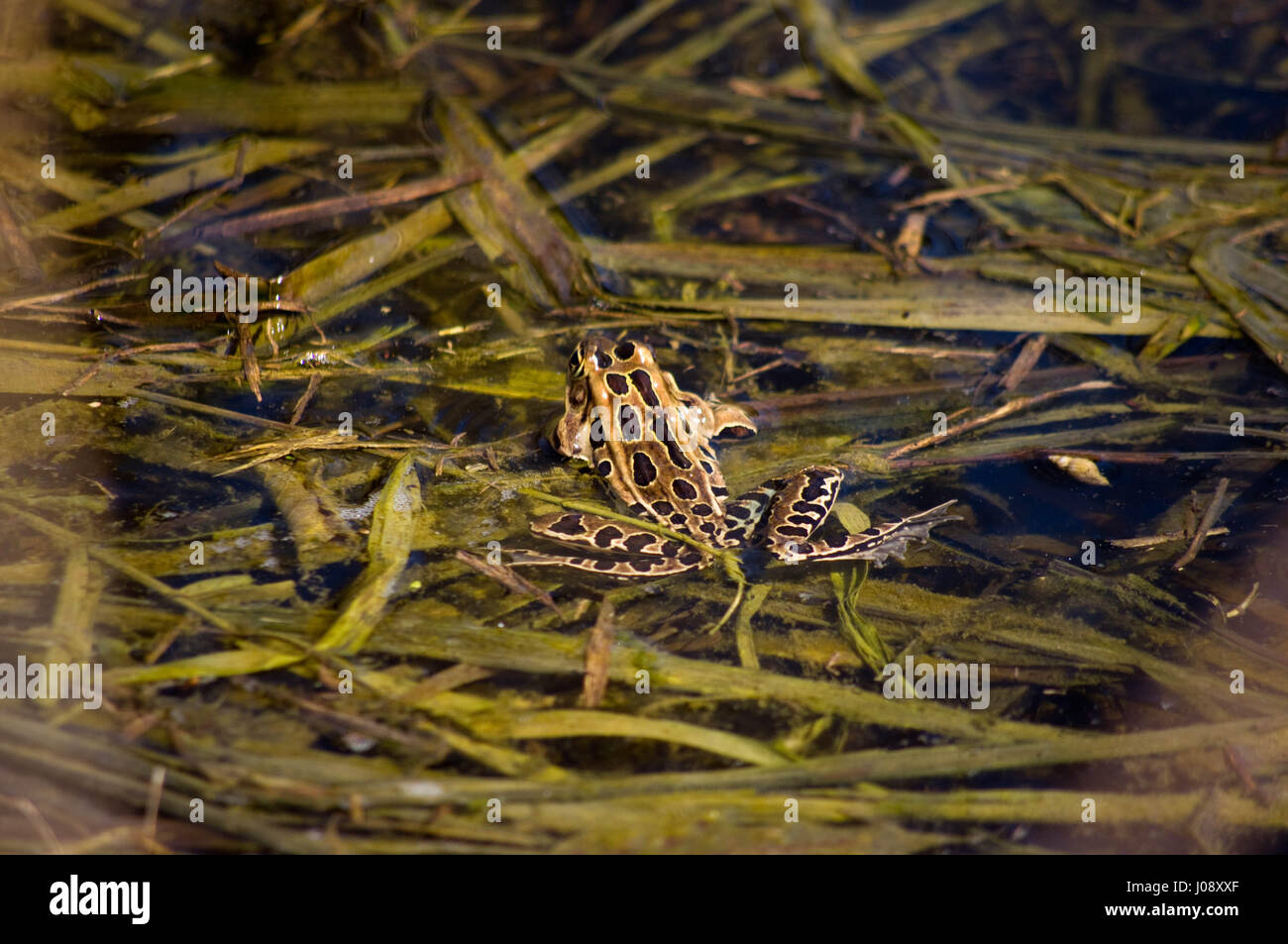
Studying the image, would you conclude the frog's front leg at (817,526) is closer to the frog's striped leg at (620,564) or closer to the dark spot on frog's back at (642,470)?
the frog's striped leg at (620,564)

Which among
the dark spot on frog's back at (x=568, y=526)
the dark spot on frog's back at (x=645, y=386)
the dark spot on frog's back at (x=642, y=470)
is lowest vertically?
the dark spot on frog's back at (x=568, y=526)

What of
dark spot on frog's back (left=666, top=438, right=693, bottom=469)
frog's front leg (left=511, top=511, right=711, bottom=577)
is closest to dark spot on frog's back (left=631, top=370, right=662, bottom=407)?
dark spot on frog's back (left=666, top=438, right=693, bottom=469)

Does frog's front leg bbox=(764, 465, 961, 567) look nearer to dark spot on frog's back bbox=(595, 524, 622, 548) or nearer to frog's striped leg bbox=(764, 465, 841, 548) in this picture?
frog's striped leg bbox=(764, 465, 841, 548)

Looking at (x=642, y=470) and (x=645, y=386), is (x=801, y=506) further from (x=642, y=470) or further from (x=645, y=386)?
(x=645, y=386)

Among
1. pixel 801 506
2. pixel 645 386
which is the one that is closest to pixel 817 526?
pixel 801 506

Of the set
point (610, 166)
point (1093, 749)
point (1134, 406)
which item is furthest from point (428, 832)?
point (610, 166)

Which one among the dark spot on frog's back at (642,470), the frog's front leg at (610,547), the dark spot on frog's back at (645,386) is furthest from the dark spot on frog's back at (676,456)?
the frog's front leg at (610,547)
